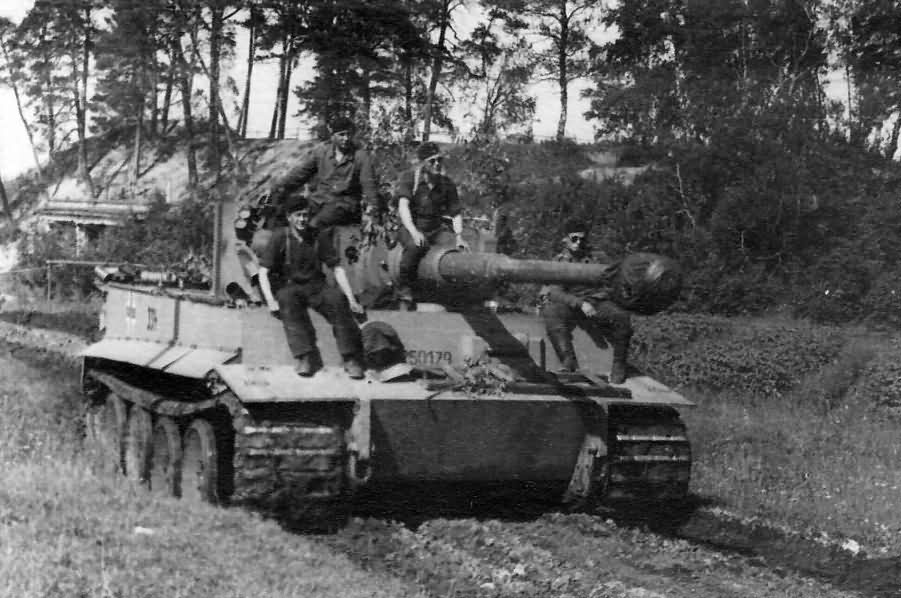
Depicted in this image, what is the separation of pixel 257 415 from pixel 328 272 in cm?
175

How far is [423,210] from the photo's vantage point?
35.1ft

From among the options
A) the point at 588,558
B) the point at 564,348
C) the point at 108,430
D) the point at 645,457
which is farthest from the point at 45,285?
the point at 588,558

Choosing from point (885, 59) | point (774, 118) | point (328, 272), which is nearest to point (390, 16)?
point (774, 118)

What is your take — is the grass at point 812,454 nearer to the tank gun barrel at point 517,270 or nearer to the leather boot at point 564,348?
the leather boot at point 564,348

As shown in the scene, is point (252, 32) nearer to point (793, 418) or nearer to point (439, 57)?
point (439, 57)

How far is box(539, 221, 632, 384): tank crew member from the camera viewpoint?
10492 mm

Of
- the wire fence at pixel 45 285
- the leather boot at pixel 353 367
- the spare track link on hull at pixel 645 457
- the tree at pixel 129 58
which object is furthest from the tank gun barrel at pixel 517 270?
the wire fence at pixel 45 285

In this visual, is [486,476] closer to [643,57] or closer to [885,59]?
[885,59]

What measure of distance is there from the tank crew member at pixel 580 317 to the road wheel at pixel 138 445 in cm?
367

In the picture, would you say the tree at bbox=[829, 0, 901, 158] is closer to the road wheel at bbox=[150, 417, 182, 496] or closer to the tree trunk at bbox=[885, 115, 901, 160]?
the tree trunk at bbox=[885, 115, 901, 160]

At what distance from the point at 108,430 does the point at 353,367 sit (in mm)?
4448

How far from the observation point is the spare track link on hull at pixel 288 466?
902 cm

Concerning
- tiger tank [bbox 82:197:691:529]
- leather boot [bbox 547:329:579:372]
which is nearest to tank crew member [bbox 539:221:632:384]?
leather boot [bbox 547:329:579:372]

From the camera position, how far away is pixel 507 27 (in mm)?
31234
